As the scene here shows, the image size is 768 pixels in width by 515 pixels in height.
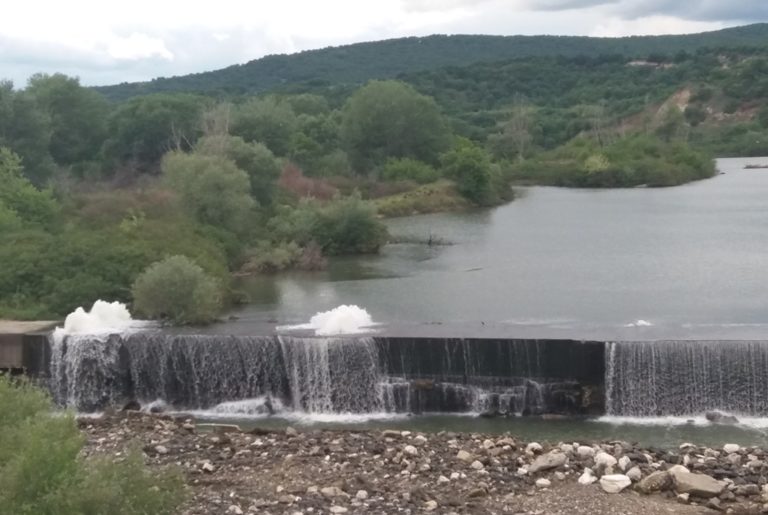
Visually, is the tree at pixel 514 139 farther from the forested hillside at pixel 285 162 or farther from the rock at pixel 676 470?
the rock at pixel 676 470

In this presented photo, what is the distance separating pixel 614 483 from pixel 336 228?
23173 mm

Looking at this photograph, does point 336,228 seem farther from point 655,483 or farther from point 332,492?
point 655,483

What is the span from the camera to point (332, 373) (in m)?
19.7

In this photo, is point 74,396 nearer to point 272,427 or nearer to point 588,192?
point 272,427

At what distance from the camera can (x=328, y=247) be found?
115 ft

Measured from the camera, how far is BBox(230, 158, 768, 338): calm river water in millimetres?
23109

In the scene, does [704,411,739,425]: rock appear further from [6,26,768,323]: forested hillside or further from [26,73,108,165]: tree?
[26,73,108,165]: tree

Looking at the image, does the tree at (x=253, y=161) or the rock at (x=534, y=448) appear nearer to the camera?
the rock at (x=534, y=448)

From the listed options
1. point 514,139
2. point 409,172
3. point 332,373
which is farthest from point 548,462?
point 514,139

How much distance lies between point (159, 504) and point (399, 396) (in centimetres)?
991

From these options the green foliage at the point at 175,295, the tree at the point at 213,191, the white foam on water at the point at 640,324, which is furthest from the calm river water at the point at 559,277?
the tree at the point at 213,191

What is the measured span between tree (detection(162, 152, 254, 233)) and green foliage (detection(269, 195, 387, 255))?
2.01 metres

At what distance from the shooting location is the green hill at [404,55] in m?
144

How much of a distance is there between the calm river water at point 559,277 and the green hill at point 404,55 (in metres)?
99.3
